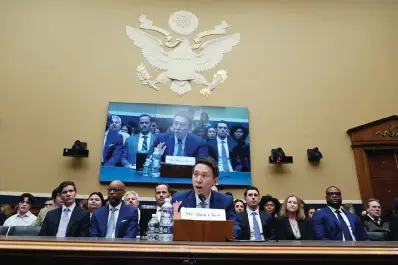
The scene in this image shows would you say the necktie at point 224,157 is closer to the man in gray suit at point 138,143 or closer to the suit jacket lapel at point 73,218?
the man in gray suit at point 138,143

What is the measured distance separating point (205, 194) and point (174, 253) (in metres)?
1.05

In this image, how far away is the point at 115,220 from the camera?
2797 millimetres

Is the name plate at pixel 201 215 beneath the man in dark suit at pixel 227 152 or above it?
beneath

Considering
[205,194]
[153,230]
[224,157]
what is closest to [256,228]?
[205,194]

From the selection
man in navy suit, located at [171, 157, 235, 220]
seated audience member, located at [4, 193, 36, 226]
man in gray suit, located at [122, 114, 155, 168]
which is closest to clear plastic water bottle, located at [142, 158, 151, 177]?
man in gray suit, located at [122, 114, 155, 168]

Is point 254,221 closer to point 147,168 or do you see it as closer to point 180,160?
point 180,160

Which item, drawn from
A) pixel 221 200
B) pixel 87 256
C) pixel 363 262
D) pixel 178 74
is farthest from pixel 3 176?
pixel 363 262

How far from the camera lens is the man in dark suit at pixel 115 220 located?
2686mm

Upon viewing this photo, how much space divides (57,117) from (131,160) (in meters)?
1.71

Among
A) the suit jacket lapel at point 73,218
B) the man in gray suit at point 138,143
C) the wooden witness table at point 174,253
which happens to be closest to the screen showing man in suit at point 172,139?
the man in gray suit at point 138,143

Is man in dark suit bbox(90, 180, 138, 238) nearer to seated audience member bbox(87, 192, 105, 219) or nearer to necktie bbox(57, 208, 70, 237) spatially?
necktie bbox(57, 208, 70, 237)

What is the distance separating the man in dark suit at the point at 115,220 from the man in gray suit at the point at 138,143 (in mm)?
3193

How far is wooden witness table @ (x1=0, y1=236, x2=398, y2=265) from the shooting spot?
1215 millimetres

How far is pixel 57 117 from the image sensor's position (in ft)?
21.2
